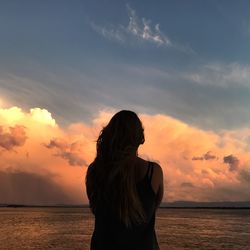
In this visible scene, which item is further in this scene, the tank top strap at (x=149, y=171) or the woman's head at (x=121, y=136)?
the woman's head at (x=121, y=136)

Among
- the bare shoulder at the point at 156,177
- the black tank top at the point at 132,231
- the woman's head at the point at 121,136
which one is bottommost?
the black tank top at the point at 132,231

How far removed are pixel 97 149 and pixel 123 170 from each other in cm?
30

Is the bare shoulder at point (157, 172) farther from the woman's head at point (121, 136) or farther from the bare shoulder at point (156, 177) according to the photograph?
the woman's head at point (121, 136)

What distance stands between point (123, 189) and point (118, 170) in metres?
0.15

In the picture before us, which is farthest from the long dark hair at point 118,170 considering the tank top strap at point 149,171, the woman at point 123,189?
the tank top strap at point 149,171

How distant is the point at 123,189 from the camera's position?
10.9 ft

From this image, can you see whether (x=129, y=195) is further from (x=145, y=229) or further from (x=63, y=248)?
(x=63, y=248)

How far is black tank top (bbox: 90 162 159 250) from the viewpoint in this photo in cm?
328

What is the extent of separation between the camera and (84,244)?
3541 centimetres

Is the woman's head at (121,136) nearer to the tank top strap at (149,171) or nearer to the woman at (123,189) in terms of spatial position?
the woman at (123,189)

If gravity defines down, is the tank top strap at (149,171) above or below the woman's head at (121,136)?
below

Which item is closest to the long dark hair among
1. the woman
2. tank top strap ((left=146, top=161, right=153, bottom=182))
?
the woman

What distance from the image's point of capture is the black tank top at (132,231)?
3.28 metres

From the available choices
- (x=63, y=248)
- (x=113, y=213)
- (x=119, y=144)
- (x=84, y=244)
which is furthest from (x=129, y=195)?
(x=84, y=244)
